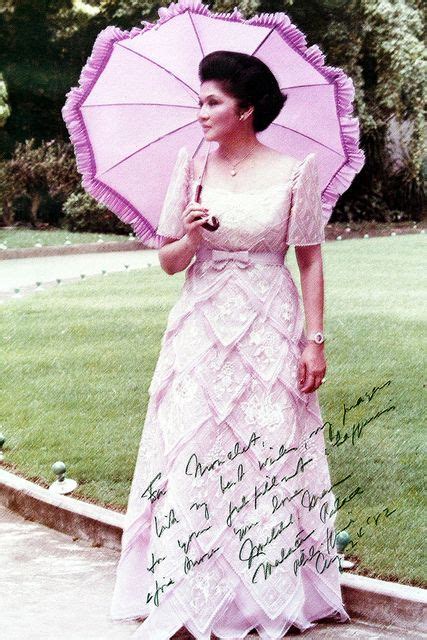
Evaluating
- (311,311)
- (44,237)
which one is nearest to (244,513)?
(311,311)

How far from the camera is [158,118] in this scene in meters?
4.62

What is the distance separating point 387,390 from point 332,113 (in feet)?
13.9

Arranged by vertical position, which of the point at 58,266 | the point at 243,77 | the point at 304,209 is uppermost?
the point at 243,77

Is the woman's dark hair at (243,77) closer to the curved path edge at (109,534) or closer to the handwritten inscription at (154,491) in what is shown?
the handwritten inscription at (154,491)

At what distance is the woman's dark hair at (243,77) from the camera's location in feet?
13.2

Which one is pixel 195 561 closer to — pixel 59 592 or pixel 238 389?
pixel 238 389

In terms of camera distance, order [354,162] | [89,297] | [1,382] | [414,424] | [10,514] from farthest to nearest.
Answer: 1. [89,297]
2. [1,382]
3. [414,424]
4. [10,514]
5. [354,162]

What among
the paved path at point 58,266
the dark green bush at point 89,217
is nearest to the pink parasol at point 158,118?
the paved path at point 58,266

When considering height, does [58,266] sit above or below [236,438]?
below

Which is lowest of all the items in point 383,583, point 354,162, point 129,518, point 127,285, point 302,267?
point 127,285

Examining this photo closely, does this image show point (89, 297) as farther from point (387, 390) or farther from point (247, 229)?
point (247, 229)

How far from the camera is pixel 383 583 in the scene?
454cm

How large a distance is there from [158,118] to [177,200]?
610 millimetres

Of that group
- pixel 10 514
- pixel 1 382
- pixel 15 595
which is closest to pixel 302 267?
pixel 15 595
